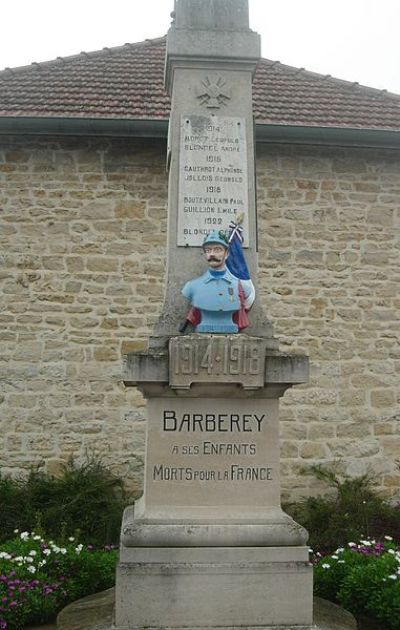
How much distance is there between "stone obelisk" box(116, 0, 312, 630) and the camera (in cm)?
363

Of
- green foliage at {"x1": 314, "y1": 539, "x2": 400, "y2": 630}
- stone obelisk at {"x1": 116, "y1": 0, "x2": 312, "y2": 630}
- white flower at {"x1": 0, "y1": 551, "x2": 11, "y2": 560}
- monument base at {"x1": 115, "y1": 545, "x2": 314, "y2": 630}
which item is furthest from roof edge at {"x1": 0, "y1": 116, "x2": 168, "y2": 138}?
monument base at {"x1": 115, "y1": 545, "x2": 314, "y2": 630}

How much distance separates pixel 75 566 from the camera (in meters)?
5.23

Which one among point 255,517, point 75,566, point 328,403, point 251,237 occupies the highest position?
point 251,237

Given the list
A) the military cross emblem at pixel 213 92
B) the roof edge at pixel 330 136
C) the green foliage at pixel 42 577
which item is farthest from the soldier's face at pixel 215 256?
the roof edge at pixel 330 136

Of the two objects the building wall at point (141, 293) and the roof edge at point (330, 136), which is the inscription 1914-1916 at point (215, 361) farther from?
the roof edge at point (330, 136)

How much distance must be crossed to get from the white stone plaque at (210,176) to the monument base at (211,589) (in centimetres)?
199

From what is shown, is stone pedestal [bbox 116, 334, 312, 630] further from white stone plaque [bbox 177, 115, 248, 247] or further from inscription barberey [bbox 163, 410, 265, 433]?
white stone plaque [bbox 177, 115, 248, 247]

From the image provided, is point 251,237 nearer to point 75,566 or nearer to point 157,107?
point 75,566

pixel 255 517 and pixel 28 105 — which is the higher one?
pixel 28 105

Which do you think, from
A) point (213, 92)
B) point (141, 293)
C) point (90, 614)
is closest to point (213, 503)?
point (90, 614)

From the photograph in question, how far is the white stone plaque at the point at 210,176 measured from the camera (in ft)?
13.9

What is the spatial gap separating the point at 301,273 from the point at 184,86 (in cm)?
478

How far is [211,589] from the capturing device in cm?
362

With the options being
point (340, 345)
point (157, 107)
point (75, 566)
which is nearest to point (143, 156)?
point (157, 107)
